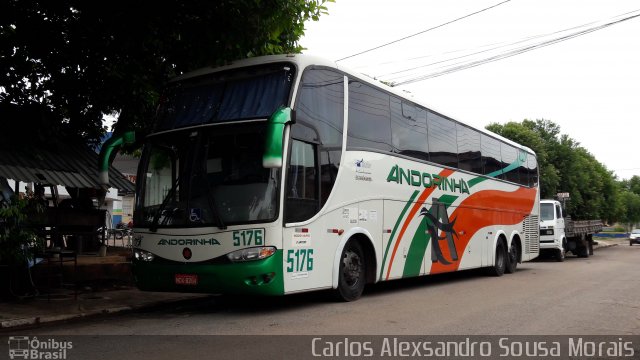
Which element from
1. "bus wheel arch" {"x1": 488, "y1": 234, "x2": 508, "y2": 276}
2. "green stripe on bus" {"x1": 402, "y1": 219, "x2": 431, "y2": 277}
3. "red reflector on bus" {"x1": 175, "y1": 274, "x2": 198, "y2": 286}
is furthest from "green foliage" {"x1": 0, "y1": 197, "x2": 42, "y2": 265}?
"bus wheel arch" {"x1": 488, "y1": 234, "x2": 508, "y2": 276}

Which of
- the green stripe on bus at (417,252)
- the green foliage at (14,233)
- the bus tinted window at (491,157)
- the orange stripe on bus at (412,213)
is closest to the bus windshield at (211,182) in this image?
the green foliage at (14,233)

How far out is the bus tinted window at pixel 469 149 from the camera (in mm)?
13398

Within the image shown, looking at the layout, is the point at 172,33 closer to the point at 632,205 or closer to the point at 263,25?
the point at 263,25

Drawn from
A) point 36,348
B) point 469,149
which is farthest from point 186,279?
point 469,149

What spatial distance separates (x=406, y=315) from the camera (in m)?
7.89

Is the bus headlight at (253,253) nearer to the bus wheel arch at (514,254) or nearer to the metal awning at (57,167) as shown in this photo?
the metal awning at (57,167)

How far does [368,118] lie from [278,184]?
2.83m

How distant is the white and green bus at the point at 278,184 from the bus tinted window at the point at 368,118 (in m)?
0.03

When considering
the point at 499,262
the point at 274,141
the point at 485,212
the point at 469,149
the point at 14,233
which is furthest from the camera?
the point at 499,262

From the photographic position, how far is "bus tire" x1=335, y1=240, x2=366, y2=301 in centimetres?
896

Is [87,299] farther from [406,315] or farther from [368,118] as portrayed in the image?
[368,118]

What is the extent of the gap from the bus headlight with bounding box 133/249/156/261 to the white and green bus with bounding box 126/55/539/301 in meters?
0.03

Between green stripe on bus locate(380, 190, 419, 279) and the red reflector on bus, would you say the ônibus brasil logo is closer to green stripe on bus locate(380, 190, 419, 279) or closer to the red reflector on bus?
the red reflector on bus

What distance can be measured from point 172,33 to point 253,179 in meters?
4.06
